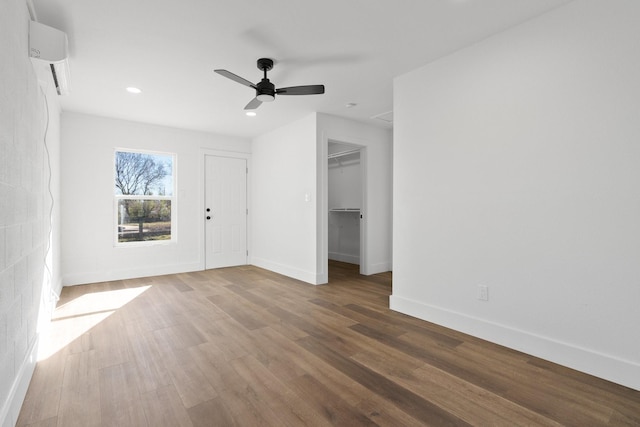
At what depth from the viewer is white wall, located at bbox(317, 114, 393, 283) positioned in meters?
4.47

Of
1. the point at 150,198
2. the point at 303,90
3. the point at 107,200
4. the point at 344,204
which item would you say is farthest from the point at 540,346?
the point at 107,200

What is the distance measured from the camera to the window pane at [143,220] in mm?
4895

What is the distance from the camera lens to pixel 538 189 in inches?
89.0

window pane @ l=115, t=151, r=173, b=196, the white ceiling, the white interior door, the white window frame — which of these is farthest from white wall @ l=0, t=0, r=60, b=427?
the white interior door

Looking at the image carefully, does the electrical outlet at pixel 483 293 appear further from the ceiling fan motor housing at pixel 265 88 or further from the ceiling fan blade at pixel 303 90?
the ceiling fan motor housing at pixel 265 88

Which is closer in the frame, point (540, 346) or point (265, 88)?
point (540, 346)

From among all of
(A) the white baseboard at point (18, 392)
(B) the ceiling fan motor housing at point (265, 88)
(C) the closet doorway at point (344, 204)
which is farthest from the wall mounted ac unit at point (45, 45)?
(C) the closet doorway at point (344, 204)

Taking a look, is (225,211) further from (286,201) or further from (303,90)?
(303,90)

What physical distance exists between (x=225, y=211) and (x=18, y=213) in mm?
4026

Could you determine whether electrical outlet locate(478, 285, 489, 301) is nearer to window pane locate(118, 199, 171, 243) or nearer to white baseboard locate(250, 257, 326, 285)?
white baseboard locate(250, 257, 326, 285)

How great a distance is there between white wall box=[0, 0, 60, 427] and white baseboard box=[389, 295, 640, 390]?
9.64 feet

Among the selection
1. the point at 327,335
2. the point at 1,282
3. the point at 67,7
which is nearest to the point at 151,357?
the point at 1,282

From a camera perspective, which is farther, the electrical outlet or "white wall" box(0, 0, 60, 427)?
the electrical outlet

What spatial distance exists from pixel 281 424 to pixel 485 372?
4.50 feet
